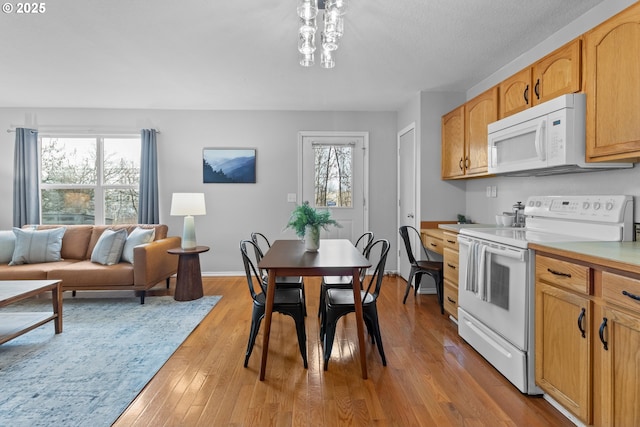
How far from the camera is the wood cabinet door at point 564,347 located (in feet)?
5.24

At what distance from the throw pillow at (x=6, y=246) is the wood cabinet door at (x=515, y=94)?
17.3 ft

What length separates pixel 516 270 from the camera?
80.4 inches

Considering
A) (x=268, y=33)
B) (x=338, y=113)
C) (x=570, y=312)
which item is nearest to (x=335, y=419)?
(x=570, y=312)

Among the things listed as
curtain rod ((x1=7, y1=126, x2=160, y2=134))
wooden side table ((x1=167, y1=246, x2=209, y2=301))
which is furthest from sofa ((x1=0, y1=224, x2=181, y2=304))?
curtain rod ((x1=7, y1=126, x2=160, y2=134))

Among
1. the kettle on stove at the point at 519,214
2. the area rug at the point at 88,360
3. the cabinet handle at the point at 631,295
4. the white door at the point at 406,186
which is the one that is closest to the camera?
the cabinet handle at the point at 631,295

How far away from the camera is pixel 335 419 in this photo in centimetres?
175

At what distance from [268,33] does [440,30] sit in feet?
4.48

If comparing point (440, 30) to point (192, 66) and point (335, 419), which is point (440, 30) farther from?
point (335, 419)

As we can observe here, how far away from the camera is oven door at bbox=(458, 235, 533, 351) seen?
198cm

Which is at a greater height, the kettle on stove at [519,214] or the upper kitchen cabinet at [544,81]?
the upper kitchen cabinet at [544,81]

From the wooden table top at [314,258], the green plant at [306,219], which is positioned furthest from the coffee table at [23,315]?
the green plant at [306,219]

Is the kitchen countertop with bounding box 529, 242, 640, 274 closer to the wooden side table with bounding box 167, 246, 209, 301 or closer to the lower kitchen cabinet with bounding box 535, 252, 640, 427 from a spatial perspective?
the lower kitchen cabinet with bounding box 535, 252, 640, 427

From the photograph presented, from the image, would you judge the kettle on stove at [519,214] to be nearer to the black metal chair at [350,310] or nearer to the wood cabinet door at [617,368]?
the black metal chair at [350,310]

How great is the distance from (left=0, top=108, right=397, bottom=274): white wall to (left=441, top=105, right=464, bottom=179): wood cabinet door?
1.10m
